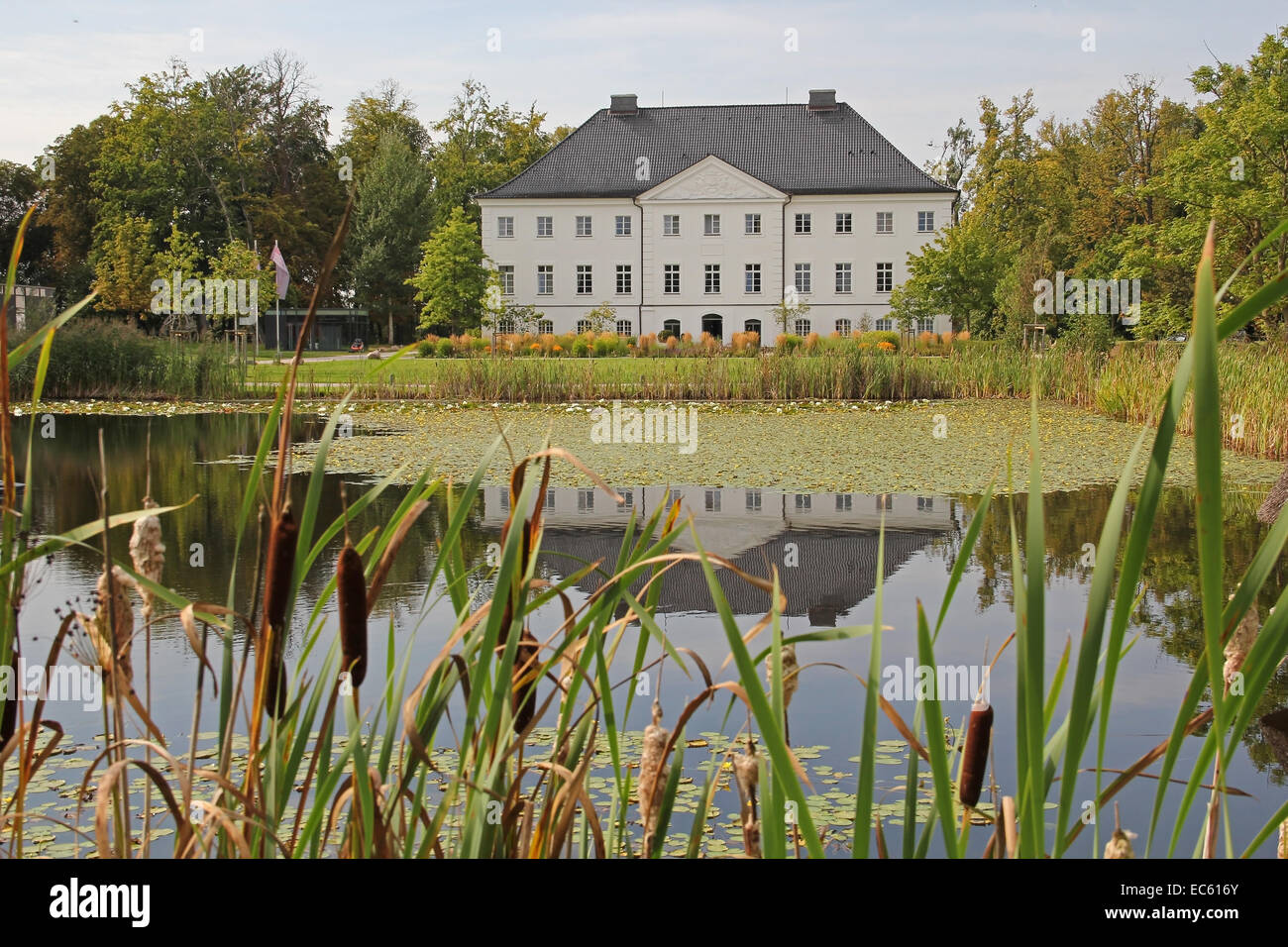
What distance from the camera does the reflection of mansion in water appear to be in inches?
239

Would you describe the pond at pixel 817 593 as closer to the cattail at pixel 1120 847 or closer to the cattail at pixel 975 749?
the cattail at pixel 975 749

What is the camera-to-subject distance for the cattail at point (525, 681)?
1.46m

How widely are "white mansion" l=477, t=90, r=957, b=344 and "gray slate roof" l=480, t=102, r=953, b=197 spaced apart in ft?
0.20

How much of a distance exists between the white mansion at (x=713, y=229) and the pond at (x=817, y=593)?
3417cm

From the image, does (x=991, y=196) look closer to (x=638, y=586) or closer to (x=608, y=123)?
(x=608, y=123)

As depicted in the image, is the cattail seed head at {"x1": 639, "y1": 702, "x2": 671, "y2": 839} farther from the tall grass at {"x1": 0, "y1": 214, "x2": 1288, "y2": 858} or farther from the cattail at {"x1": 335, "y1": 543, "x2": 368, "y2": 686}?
the cattail at {"x1": 335, "y1": 543, "x2": 368, "y2": 686}

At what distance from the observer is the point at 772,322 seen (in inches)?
1746

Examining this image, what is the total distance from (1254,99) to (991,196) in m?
20.3

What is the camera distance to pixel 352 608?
1144mm

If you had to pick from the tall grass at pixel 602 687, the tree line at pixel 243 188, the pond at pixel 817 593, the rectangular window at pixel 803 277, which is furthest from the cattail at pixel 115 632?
the rectangular window at pixel 803 277

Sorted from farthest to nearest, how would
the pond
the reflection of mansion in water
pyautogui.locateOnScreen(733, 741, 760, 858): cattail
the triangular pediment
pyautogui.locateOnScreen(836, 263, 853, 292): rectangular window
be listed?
pyautogui.locateOnScreen(836, 263, 853, 292): rectangular window → the triangular pediment → the reflection of mansion in water → the pond → pyautogui.locateOnScreen(733, 741, 760, 858): cattail

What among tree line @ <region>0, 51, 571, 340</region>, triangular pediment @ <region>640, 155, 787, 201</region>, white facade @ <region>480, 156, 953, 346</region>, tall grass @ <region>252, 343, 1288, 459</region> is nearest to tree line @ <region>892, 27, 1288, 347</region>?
tall grass @ <region>252, 343, 1288, 459</region>

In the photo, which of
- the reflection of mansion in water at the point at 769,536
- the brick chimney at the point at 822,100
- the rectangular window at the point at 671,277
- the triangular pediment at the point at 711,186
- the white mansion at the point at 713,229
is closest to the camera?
the reflection of mansion in water at the point at 769,536
